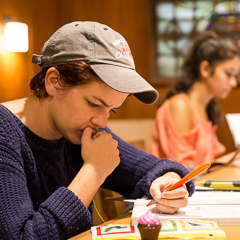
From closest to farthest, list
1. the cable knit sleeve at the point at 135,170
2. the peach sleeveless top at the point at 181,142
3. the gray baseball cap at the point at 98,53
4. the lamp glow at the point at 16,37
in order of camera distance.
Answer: the gray baseball cap at the point at 98,53
the cable knit sleeve at the point at 135,170
the lamp glow at the point at 16,37
the peach sleeveless top at the point at 181,142

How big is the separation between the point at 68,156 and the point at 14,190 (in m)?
0.40

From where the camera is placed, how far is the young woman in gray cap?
747 mm

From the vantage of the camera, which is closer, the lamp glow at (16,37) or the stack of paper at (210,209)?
the stack of paper at (210,209)

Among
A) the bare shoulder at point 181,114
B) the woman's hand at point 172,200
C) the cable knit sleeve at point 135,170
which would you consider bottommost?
the bare shoulder at point 181,114

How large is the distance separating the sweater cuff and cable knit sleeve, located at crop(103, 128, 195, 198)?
34 cm

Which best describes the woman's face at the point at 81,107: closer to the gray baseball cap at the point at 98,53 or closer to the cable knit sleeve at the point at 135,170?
the gray baseball cap at the point at 98,53

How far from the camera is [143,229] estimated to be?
65cm

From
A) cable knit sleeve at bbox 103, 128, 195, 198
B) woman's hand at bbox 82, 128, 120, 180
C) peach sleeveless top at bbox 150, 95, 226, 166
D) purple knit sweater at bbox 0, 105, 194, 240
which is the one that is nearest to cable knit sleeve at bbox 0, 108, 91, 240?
purple knit sweater at bbox 0, 105, 194, 240

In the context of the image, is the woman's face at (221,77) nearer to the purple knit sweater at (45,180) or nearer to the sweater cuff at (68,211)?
the purple knit sweater at (45,180)

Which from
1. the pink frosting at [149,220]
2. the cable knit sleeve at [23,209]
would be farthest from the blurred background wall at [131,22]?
the pink frosting at [149,220]

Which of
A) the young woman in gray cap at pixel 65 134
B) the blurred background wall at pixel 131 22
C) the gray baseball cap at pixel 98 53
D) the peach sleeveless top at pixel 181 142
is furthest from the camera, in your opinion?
the blurred background wall at pixel 131 22

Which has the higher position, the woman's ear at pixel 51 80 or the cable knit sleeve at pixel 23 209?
the woman's ear at pixel 51 80

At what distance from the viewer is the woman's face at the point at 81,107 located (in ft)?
2.89

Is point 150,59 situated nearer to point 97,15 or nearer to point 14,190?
point 97,15
